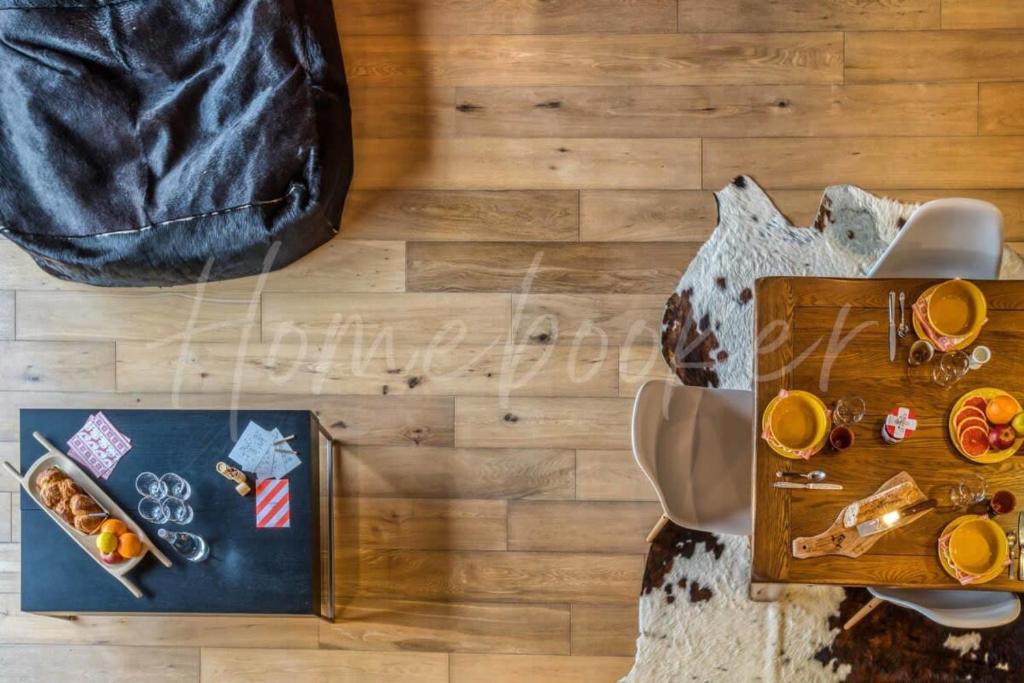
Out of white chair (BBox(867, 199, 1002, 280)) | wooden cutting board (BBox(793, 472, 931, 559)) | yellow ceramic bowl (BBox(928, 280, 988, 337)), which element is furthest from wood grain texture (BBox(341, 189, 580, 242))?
wooden cutting board (BBox(793, 472, 931, 559))

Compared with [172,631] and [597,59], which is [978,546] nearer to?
[597,59]

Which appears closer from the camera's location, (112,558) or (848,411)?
(848,411)

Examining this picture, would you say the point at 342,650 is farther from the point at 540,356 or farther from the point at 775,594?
the point at 775,594

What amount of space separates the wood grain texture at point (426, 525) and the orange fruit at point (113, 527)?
2.55 ft

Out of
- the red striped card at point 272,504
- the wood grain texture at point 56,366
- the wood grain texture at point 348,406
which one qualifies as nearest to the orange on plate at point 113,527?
the red striped card at point 272,504

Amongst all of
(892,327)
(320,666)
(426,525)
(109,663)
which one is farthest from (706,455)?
(109,663)

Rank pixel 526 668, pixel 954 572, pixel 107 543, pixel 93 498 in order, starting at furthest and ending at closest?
pixel 526 668 < pixel 93 498 < pixel 107 543 < pixel 954 572

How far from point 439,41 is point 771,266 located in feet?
5.01

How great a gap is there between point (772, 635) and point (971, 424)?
108 centimetres

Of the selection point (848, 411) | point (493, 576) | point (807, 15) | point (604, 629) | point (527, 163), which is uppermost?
point (807, 15)

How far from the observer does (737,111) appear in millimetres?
2812

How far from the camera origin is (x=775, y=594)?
2.64 m

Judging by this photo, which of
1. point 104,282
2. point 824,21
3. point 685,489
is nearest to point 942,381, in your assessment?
point 685,489

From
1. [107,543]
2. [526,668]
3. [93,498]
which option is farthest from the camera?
[526,668]
